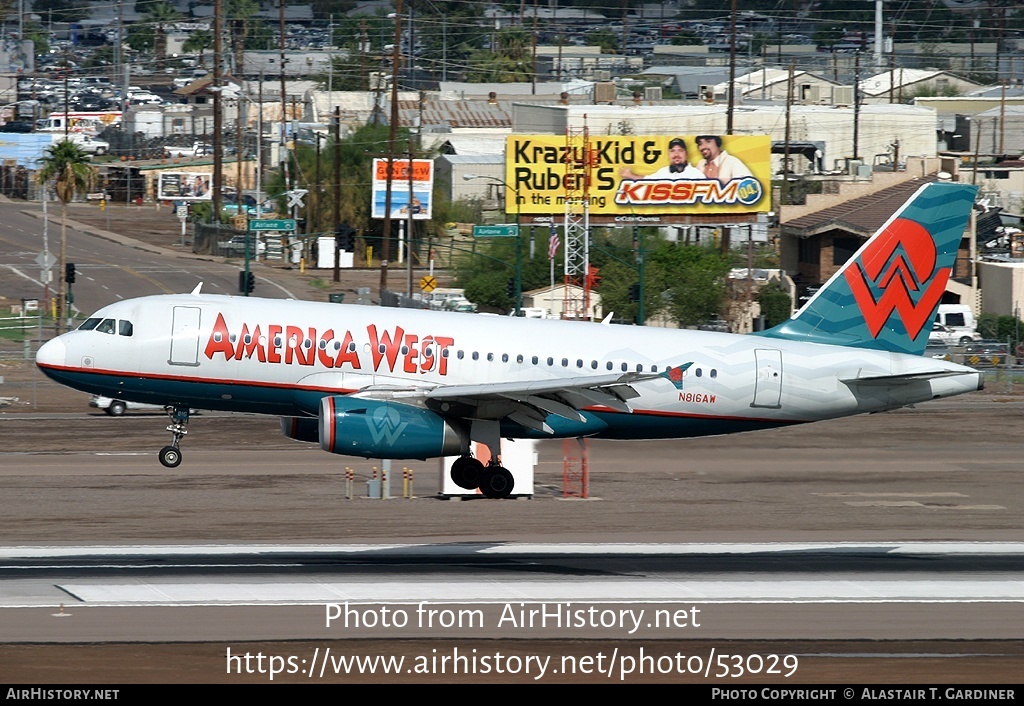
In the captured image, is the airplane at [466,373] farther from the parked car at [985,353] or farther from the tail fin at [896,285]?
the parked car at [985,353]

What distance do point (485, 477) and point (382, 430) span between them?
157 inches

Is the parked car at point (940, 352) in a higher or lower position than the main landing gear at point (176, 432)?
lower

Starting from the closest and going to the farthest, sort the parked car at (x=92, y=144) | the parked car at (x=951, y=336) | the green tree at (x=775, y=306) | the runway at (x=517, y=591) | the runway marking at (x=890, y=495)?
the runway at (x=517, y=591) < the runway marking at (x=890, y=495) < the parked car at (x=951, y=336) < the green tree at (x=775, y=306) < the parked car at (x=92, y=144)

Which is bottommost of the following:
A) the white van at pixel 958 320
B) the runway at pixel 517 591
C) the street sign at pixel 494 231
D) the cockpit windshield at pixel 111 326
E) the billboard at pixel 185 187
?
the runway at pixel 517 591

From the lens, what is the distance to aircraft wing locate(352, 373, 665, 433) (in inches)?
1449

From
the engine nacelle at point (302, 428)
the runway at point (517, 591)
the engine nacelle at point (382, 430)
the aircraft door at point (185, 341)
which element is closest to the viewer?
the runway at point (517, 591)

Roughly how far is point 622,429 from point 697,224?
63045 millimetres

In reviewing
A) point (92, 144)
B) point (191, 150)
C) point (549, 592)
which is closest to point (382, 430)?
point (549, 592)

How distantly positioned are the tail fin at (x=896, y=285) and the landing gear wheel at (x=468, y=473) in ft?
32.1

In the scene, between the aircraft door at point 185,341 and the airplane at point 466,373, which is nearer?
the airplane at point 466,373

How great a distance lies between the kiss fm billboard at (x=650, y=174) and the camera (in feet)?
322

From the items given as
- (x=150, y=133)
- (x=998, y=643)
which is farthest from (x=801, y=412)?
(x=150, y=133)

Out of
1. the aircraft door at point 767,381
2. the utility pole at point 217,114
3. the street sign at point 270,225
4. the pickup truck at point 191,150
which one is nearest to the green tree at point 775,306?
the street sign at point 270,225

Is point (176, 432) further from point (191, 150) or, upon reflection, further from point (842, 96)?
point (191, 150)
